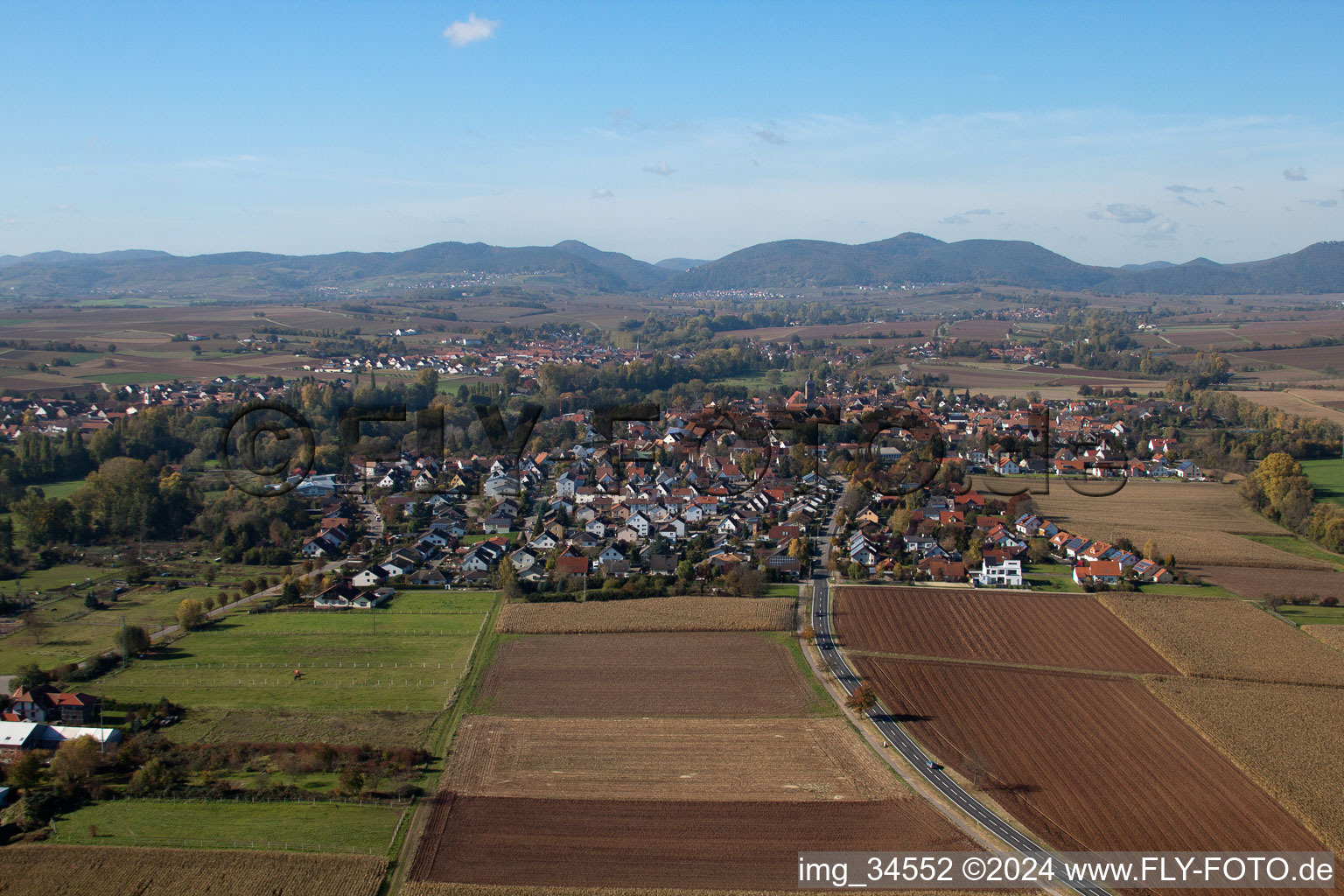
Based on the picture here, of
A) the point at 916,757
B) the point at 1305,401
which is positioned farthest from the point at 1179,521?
the point at 1305,401

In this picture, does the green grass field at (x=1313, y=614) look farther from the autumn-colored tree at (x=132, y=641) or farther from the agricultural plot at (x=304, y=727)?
the autumn-colored tree at (x=132, y=641)

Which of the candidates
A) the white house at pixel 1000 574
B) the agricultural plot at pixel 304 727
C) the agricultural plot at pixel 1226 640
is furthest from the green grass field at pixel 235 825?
the white house at pixel 1000 574

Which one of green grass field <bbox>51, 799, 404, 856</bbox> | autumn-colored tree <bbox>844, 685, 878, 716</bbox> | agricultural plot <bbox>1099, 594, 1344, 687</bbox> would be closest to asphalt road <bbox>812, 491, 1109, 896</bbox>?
autumn-colored tree <bbox>844, 685, 878, 716</bbox>

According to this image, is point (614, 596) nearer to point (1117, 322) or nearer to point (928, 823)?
point (928, 823)

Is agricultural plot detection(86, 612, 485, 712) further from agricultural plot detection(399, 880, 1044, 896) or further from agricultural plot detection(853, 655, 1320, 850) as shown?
agricultural plot detection(853, 655, 1320, 850)

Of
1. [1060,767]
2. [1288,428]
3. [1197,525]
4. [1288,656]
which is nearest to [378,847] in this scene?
[1060,767]
